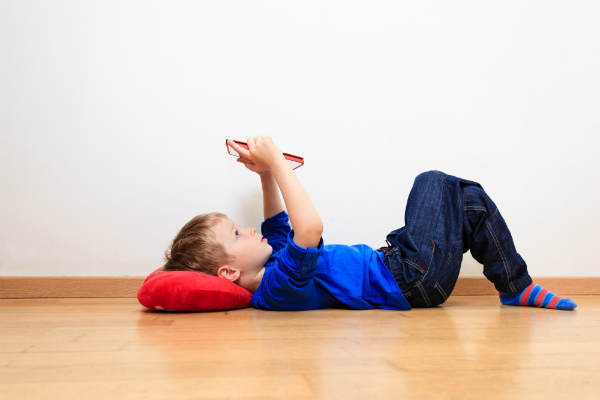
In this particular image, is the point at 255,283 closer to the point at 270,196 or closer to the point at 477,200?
the point at 270,196

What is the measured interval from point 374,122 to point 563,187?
0.77 metres

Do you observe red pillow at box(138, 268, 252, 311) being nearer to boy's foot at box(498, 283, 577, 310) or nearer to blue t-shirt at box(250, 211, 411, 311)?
blue t-shirt at box(250, 211, 411, 311)

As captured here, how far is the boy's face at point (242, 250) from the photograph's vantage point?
3.29 ft

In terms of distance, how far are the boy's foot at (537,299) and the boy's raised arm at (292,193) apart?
2.01 feet

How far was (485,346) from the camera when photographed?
0.60m

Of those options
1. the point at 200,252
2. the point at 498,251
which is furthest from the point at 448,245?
the point at 200,252

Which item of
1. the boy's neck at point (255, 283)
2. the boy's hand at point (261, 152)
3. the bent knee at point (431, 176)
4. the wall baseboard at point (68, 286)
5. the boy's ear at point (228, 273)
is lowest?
the wall baseboard at point (68, 286)

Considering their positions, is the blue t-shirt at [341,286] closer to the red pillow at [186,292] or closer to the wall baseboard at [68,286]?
the red pillow at [186,292]

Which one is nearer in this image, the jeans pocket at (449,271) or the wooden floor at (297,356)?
the wooden floor at (297,356)

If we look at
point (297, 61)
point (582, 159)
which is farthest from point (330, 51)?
point (582, 159)

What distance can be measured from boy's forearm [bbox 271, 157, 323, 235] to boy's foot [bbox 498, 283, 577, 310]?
0.62 m

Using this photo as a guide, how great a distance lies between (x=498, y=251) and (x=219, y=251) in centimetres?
72

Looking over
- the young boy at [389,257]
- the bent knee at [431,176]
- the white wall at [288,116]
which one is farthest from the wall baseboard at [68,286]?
the bent knee at [431,176]

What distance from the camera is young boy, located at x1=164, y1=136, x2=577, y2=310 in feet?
3.22
